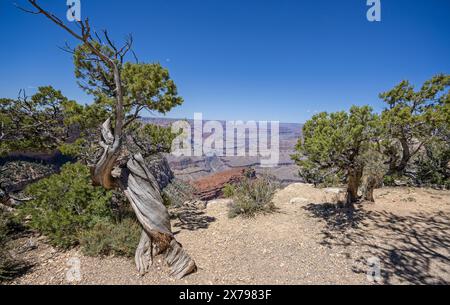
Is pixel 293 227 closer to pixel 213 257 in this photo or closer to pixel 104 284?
pixel 213 257

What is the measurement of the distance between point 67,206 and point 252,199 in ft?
17.0

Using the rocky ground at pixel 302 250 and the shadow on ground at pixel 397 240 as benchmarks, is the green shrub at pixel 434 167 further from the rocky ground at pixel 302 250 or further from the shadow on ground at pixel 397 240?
the shadow on ground at pixel 397 240

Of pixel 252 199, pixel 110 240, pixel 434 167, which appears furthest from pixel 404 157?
Result: pixel 110 240

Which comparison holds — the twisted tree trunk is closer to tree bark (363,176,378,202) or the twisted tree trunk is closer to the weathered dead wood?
the weathered dead wood

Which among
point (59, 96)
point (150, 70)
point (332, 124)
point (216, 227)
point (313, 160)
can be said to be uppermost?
point (150, 70)

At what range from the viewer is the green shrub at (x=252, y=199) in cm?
693

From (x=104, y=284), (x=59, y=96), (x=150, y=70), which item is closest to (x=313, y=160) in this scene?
(x=150, y=70)

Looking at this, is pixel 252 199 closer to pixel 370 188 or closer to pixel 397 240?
pixel 397 240

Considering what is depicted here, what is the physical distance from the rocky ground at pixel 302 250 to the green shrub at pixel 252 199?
1.11 ft

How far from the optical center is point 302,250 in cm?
464

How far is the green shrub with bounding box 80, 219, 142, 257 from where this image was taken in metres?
4.19

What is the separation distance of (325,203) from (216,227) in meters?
4.39
